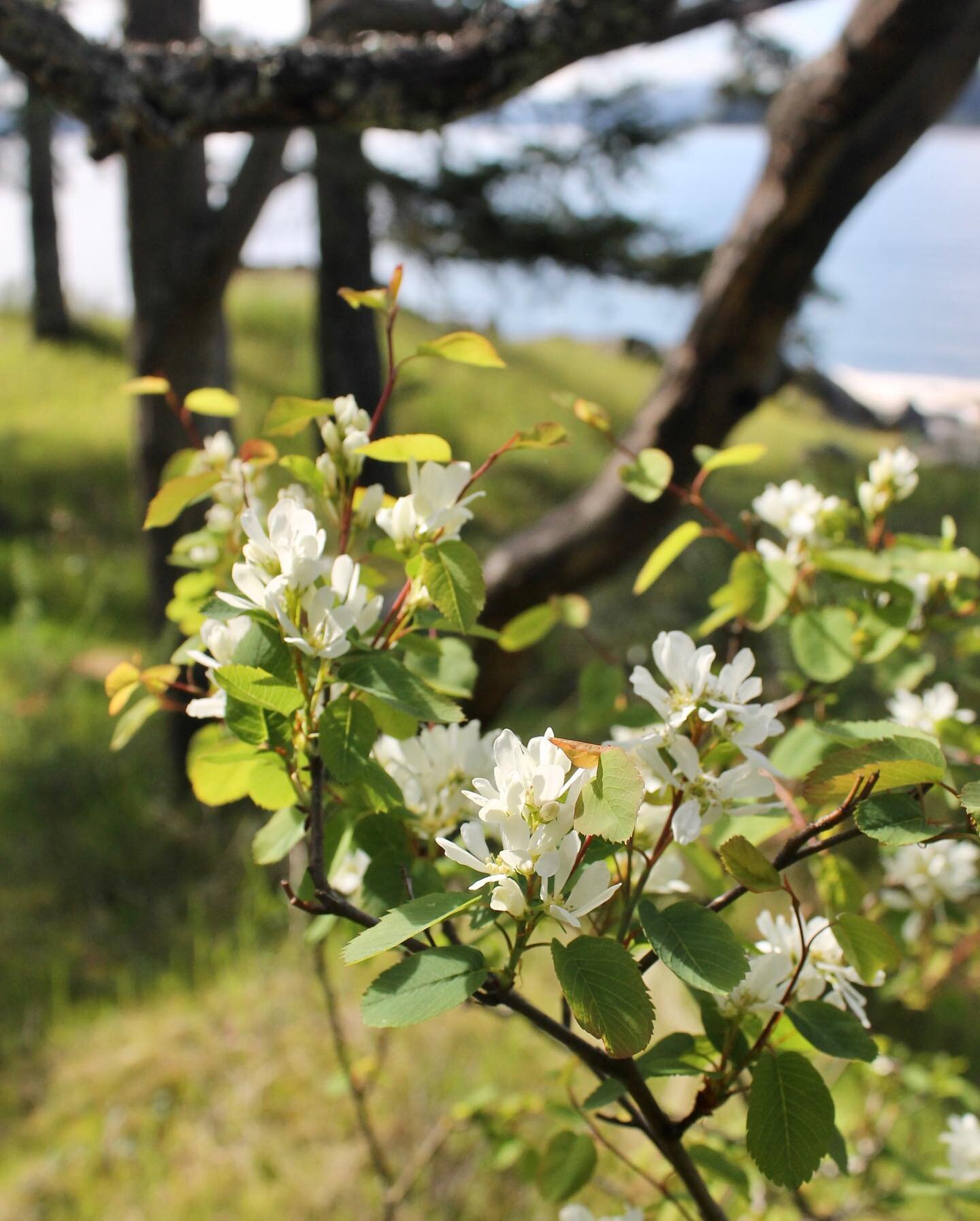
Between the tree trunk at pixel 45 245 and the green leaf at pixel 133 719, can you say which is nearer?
the green leaf at pixel 133 719

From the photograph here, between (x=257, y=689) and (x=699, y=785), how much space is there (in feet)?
0.71

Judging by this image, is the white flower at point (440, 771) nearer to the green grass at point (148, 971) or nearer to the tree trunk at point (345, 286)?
the green grass at point (148, 971)

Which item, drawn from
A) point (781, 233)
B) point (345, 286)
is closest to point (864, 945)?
point (781, 233)

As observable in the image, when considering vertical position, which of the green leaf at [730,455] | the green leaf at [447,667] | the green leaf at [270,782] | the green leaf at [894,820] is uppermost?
the green leaf at [730,455]

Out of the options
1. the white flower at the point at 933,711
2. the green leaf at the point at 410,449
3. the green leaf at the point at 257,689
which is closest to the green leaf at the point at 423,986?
the green leaf at the point at 257,689

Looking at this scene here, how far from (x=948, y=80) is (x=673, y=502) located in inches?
31.1

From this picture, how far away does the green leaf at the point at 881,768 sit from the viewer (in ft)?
1.40

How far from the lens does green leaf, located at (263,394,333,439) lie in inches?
23.0

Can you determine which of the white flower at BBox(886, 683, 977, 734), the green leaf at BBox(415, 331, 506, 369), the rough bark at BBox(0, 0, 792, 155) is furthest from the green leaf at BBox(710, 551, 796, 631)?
the rough bark at BBox(0, 0, 792, 155)

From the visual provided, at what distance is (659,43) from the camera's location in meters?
1.74

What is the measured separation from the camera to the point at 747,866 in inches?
17.7

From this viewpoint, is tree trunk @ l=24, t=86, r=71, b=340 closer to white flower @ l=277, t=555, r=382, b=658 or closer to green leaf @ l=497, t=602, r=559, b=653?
green leaf @ l=497, t=602, r=559, b=653

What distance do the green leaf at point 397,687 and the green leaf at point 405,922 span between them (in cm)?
8

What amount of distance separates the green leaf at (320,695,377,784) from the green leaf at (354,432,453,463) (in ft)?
0.43
